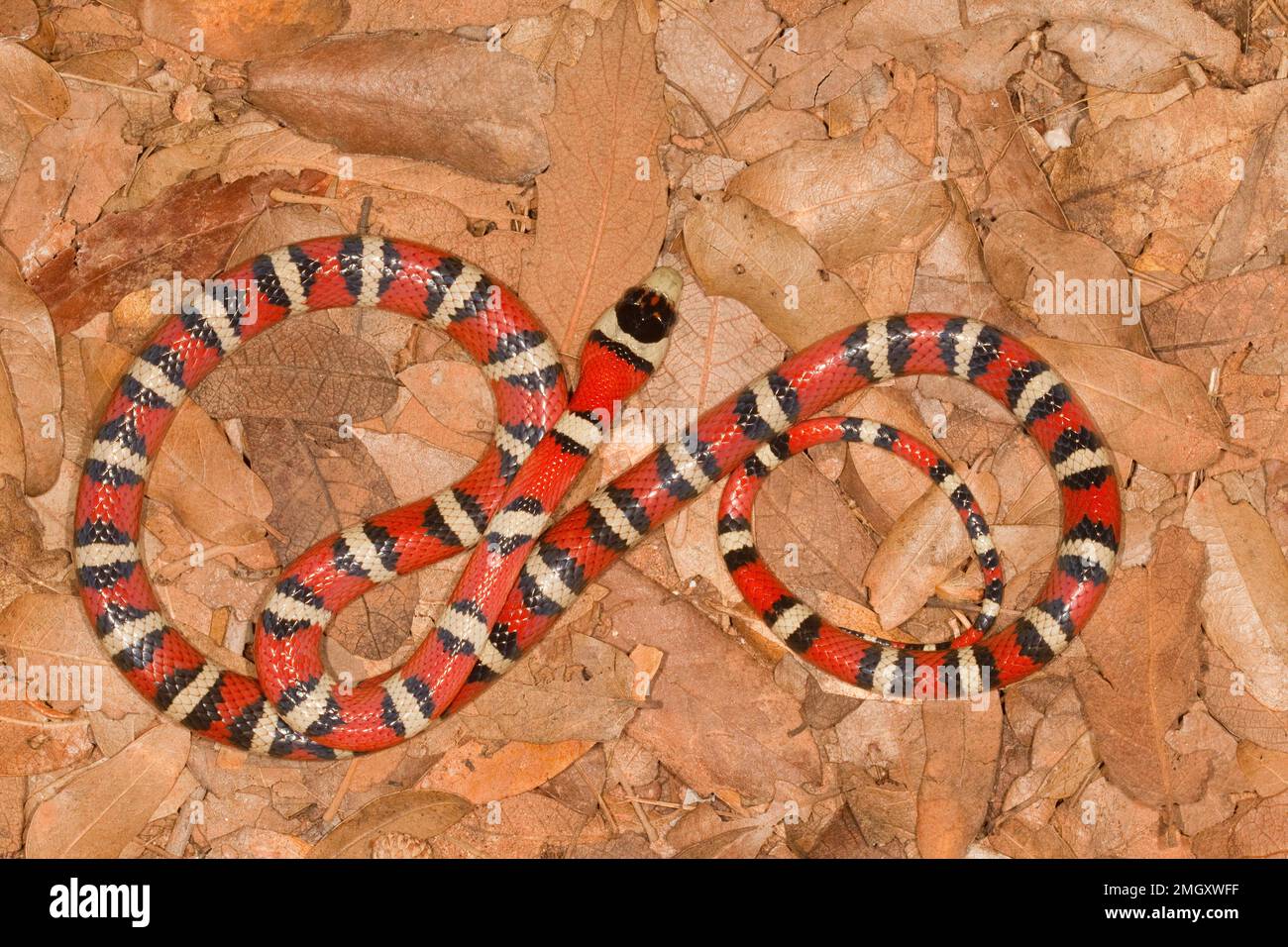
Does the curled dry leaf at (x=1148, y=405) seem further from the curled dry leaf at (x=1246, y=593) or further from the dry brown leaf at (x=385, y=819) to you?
the dry brown leaf at (x=385, y=819)

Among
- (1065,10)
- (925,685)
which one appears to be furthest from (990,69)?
(925,685)

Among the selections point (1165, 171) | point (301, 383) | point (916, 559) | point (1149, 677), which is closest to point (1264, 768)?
point (1149, 677)

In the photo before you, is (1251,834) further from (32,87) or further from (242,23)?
(32,87)

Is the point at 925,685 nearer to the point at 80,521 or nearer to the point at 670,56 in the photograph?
the point at 670,56

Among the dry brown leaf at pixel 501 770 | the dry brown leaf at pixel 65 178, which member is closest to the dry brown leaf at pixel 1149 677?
the dry brown leaf at pixel 501 770

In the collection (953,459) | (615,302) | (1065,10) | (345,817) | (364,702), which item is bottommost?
(345,817)

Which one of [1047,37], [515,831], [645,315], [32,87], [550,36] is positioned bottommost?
[515,831]
